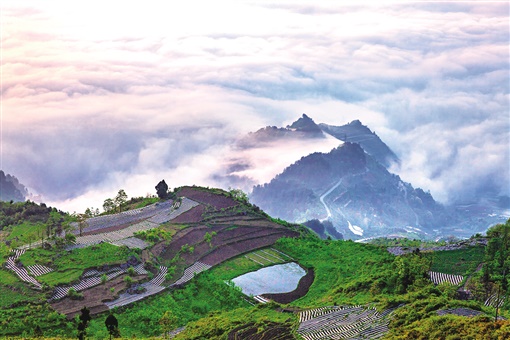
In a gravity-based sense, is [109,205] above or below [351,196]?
above

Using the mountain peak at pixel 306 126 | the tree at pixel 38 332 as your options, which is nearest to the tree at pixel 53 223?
the tree at pixel 38 332

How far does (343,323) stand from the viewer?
41844 millimetres

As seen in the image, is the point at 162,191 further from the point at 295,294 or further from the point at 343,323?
the point at 343,323

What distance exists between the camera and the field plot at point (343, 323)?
39.5m

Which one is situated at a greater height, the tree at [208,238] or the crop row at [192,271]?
the tree at [208,238]

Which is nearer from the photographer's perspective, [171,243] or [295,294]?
[295,294]

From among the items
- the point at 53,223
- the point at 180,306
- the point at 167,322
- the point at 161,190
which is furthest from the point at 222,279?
the point at 161,190

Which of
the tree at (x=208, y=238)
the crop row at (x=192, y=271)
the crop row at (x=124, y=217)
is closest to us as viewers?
the crop row at (x=192, y=271)

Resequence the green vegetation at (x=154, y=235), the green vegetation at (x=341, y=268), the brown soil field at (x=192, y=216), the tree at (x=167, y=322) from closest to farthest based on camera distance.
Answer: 1. the tree at (x=167, y=322)
2. the green vegetation at (x=341, y=268)
3. the green vegetation at (x=154, y=235)
4. the brown soil field at (x=192, y=216)

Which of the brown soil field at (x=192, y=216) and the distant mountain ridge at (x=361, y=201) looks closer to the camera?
the brown soil field at (x=192, y=216)

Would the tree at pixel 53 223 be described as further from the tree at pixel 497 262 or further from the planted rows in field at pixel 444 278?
the tree at pixel 497 262

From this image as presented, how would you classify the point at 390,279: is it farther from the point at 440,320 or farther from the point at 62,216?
the point at 62,216

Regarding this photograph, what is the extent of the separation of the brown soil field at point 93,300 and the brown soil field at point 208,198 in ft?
65.8

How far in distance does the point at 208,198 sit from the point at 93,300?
→ 25400 millimetres
